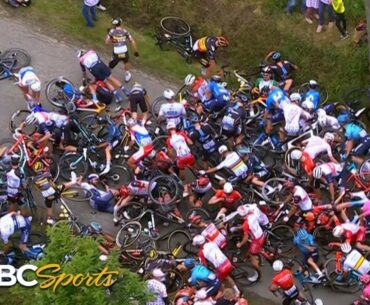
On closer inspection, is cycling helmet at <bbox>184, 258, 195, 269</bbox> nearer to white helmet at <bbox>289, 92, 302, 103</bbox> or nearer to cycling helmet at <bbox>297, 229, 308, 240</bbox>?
cycling helmet at <bbox>297, 229, 308, 240</bbox>

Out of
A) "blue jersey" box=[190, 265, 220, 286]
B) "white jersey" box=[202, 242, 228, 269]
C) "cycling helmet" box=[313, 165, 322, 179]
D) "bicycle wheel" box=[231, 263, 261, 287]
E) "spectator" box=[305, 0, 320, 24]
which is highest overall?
Result: "spectator" box=[305, 0, 320, 24]

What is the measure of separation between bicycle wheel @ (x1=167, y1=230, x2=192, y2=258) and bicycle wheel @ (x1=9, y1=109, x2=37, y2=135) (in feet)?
15.9

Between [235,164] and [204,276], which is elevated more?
[235,164]

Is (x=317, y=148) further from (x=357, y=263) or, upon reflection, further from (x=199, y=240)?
(x=199, y=240)

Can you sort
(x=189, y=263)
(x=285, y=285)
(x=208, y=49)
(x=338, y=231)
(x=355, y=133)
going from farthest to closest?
1. (x=208, y=49)
2. (x=355, y=133)
3. (x=338, y=231)
4. (x=189, y=263)
5. (x=285, y=285)

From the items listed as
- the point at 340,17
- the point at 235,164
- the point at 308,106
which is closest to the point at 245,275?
the point at 235,164

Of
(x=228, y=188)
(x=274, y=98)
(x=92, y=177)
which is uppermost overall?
(x=274, y=98)

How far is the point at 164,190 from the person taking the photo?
18.4 m

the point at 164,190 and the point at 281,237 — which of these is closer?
the point at 281,237

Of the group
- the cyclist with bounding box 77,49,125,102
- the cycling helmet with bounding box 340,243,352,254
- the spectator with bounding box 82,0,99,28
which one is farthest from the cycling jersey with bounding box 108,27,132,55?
the cycling helmet with bounding box 340,243,352,254

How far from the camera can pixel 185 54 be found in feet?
77.2

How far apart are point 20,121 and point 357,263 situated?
995 centimetres

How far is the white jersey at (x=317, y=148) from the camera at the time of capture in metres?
18.7

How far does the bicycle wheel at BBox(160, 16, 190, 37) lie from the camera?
939 inches
